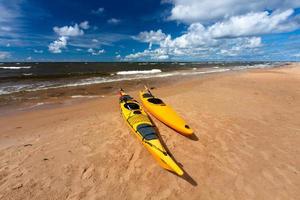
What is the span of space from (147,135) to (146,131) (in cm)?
31

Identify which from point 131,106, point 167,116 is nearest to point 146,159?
point 167,116

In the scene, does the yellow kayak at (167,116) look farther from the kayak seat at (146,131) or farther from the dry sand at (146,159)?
the kayak seat at (146,131)

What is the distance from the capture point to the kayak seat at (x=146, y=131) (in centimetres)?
699

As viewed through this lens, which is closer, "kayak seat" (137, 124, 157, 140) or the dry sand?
the dry sand

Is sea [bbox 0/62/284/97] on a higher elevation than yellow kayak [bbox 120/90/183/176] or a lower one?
lower

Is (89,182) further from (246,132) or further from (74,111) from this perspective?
(74,111)

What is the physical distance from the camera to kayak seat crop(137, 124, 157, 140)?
6991 mm

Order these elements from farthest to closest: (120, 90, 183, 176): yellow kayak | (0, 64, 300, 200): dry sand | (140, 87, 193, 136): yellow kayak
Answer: (140, 87, 193, 136): yellow kayak, (120, 90, 183, 176): yellow kayak, (0, 64, 300, 200): dry sand

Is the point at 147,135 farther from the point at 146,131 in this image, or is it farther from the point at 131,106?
the point at 131,106

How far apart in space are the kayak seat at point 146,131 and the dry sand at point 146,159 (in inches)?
18.2

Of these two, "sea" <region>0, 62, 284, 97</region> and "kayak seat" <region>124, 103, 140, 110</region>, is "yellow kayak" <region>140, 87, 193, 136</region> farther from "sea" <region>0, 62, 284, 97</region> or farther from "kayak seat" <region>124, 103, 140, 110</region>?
"sea" <region>0, 62, 284, 97</region>

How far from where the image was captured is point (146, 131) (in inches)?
291

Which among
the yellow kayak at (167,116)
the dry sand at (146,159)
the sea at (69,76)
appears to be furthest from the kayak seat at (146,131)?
the sea at (69,76)

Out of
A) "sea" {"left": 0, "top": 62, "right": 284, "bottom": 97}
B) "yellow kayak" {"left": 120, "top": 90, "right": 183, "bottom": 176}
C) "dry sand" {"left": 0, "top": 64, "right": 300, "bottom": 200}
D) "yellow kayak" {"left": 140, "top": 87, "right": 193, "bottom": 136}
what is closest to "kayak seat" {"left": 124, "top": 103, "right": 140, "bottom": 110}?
"yellow kayak" {"left": 120, "top": 90, "right": 183, "bottom": 176}
